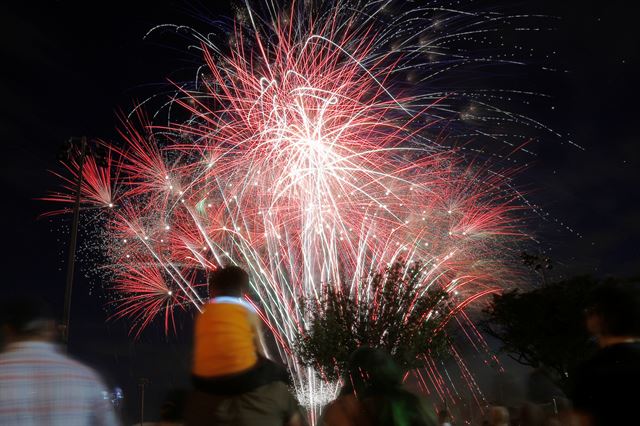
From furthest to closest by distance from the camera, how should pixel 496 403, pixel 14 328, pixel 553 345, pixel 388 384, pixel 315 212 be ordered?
pixel 553 345 < pixel 315 212 < pixel 496 403 < pixel 388 384 < pixel 14 328

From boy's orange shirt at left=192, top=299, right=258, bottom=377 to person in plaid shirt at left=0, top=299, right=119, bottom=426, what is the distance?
669 mm

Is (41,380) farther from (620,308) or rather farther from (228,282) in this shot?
(620,308)

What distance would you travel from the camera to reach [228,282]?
4.17 meters

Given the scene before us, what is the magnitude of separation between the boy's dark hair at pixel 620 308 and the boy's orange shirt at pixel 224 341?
2144 millimetres

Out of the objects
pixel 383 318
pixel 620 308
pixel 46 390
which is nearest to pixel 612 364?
pixel 620 308

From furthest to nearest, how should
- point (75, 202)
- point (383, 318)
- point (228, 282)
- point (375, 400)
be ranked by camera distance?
point (383, 318)
point (75, 202)
point (228, 282)
point (375, 400)

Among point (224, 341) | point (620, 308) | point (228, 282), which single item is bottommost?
point (620, 308)

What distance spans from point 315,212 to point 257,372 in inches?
690

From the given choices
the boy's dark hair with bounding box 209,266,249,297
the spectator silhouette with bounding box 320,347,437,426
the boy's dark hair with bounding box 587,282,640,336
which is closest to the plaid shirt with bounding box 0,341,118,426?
the boy's dark hair with bounding box 209,266,249,297

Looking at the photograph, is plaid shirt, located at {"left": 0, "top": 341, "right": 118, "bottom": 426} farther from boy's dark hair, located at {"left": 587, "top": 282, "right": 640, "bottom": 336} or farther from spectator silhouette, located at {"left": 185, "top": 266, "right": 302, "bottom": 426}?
boy's dark hair, located at {"left": 587, "top": 282, "right": 640, "bottom": 336}

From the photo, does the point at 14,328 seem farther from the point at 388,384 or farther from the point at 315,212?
the point at 315,212

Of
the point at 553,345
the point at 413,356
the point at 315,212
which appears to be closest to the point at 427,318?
the point at 413,356

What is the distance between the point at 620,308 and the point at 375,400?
166 cm

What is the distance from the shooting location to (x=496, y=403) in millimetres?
7316
